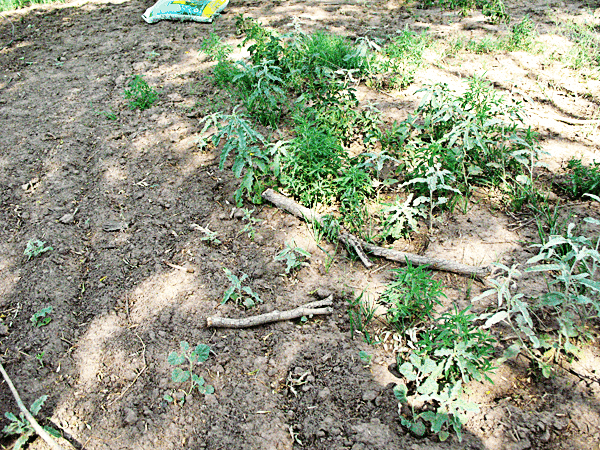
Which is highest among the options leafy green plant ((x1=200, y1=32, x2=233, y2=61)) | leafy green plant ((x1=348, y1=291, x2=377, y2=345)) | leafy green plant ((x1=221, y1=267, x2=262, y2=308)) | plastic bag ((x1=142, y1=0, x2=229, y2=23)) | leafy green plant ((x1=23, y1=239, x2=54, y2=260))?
plastic bag ((x1=142, y1=0, x2=229, y2=23))

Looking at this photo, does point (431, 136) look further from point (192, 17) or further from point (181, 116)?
point (192, 17)

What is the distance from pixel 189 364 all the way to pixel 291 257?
0.80m

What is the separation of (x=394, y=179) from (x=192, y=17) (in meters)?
3.70

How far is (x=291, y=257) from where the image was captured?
2.58m

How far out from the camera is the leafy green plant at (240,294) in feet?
7.98

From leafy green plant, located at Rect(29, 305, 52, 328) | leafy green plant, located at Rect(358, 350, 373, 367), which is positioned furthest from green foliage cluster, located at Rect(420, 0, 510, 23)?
leafy green plant, located at Rect(29, 305, 52, 328)

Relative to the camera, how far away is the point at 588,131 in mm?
3283

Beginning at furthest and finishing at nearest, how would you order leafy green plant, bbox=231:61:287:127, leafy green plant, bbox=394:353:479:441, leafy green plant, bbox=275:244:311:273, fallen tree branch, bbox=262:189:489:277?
leafy green plant, bbox=231:61:287:127
leafy green plant, bbox=275:244:311:273
fallen tree branch, bbox=262:189:489:277
leafy green plant, bbox=394:353:479:441

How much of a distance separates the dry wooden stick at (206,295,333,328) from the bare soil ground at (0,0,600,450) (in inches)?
1.7

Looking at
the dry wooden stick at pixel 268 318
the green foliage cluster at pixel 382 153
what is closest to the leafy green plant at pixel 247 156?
the green foliage cluster at pixel 382 153

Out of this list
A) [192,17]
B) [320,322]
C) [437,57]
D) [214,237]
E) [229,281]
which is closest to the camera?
[320,322]

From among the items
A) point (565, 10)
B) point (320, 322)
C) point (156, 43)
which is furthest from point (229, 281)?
point (565, 10)

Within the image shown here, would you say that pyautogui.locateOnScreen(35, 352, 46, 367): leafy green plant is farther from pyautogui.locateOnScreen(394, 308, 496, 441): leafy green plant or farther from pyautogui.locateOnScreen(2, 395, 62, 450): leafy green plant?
pyautogui.locateOnScreen(394, 308, 496, 441): leafy green plant

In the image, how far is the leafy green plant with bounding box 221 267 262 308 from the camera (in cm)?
243
